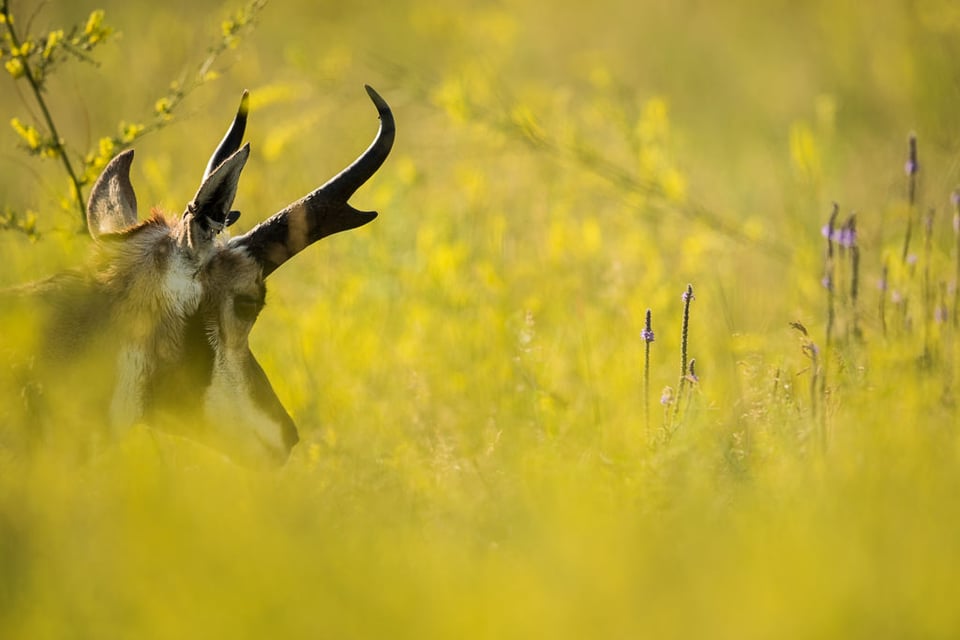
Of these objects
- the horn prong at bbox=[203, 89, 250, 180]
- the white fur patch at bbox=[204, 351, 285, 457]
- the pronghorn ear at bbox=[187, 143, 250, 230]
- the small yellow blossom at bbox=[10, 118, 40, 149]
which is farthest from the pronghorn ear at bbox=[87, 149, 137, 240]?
the white fur patch at bbox=[204, 351, 285, 457]

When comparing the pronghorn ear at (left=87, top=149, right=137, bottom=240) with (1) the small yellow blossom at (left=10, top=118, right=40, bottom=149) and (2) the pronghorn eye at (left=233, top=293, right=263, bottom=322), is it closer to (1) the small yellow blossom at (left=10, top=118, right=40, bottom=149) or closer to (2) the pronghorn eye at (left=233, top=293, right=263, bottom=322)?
(1) the small yellow blossom at (left=10, top=118, right=40, bottom=149)

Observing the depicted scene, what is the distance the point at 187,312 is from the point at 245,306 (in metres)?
0.22

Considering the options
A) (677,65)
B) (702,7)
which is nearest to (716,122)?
(677,65)

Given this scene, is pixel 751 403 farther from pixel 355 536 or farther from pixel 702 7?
pixel 702 7

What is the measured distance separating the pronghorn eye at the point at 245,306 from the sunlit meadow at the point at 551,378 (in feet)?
2.03

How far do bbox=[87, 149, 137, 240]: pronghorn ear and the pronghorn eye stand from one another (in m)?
0.72

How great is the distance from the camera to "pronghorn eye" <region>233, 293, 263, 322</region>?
4363 millimetres

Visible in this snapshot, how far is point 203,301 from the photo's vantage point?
14.2 ft

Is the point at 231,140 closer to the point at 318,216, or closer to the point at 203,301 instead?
the point at 318,216

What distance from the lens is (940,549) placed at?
255 centimetres

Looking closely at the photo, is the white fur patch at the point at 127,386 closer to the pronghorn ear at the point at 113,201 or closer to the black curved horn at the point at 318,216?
the black curved horn at the point at 318,216

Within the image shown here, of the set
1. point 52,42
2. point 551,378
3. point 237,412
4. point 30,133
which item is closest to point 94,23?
point 52,42

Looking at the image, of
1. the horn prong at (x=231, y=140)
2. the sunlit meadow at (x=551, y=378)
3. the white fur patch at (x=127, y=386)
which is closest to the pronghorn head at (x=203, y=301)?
the white fur patch at (x=127, y=386)

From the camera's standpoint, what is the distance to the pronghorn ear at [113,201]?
4797 millimetres
